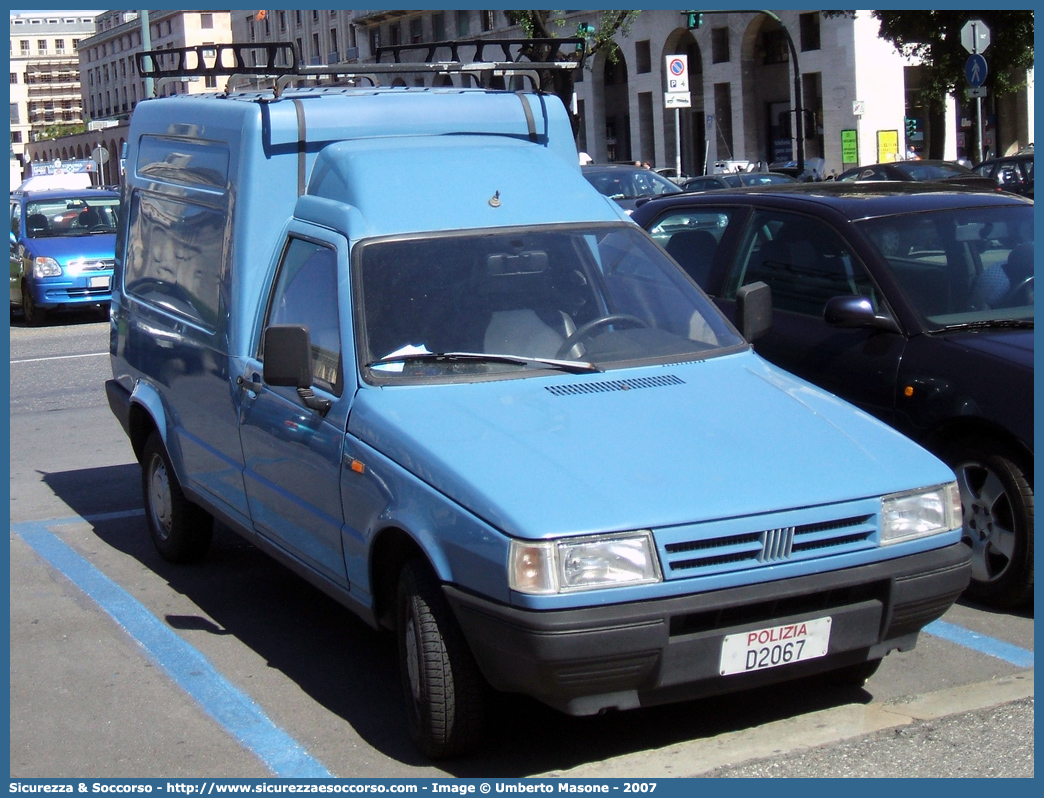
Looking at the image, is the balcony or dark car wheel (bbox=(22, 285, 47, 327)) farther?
the balcony

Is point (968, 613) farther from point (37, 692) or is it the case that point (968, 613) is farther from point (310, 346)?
point (37, 692)

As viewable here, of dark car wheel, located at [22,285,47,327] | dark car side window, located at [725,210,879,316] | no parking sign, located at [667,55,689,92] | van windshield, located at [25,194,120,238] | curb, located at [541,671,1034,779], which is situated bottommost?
curb, located at [541,671,1034,779]

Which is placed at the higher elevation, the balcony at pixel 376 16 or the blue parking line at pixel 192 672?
the balcony at pixel 376 16

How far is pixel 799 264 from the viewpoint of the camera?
676 cm

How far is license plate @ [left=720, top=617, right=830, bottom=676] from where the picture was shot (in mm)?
4008

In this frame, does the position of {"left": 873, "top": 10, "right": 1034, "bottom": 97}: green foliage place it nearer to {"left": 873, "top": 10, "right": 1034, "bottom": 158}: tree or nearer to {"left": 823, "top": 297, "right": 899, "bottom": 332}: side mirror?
{"left": 873, "top": 10, "right": 1034, "bottom": 158}: tree

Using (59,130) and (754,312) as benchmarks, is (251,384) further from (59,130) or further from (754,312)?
(59,130)

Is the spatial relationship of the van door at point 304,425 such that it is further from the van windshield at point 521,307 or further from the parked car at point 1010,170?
the parked car at point 1010,170

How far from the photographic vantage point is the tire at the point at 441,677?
4.14 m

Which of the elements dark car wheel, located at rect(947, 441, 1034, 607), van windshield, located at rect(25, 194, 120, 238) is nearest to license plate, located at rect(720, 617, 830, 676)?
dark car wheel, located at rect(947, 441, 1034, 607)

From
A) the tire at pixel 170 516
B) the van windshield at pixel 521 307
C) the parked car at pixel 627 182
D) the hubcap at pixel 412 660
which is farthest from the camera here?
the parked car at pixel 627 182

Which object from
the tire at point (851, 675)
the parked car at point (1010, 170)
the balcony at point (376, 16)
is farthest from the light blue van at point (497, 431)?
the balcony at point (376, 16)

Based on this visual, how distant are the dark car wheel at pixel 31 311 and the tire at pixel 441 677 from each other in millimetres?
16000

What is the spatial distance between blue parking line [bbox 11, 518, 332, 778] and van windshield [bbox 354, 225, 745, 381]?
1.27 meters
